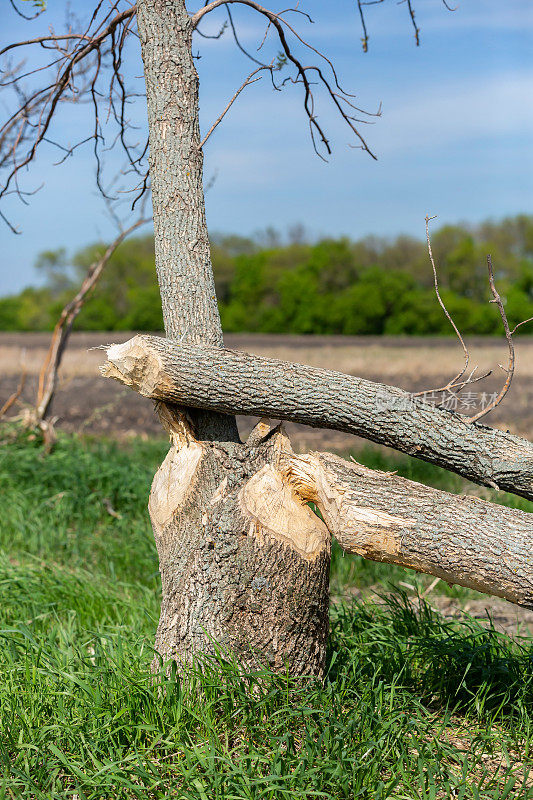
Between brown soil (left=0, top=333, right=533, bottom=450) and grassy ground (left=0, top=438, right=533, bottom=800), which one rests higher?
brown soil (left=0, top=333, right=533, bottom=450)

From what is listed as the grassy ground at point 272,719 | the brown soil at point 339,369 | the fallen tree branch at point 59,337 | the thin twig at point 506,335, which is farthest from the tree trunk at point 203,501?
the fallen tree branch at point 59,337

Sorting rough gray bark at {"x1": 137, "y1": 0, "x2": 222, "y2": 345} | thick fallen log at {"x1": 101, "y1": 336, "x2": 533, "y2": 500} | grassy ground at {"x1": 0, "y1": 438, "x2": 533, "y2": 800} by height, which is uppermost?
rough gray bark at {"x1": 137, "y1": 0, "x2": 222, "y2": 345}

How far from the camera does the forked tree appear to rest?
2355mm

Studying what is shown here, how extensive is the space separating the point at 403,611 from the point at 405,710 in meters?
0.62

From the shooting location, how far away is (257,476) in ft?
8.59

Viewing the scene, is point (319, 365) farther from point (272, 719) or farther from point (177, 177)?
point (272, 719)

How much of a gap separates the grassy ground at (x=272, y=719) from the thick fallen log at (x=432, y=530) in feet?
1.60

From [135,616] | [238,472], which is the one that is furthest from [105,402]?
[238,472]

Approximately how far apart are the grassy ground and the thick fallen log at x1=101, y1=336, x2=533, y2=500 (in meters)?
0.83

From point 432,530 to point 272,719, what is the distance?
2.73ft

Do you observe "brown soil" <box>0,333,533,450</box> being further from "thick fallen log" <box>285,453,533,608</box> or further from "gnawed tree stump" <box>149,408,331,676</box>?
"thick fallen log" <box>285,453,533,608</box>

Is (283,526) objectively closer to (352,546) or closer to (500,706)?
(352,546)

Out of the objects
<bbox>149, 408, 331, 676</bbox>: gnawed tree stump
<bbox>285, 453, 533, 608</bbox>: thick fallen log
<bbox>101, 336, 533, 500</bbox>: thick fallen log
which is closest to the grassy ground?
<bbox>149, 408, 331, 676</bbox>: gnawed tree stump

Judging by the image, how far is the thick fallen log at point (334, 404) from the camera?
2.45 metres
